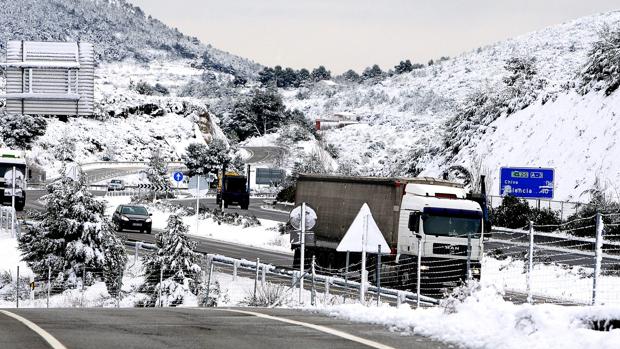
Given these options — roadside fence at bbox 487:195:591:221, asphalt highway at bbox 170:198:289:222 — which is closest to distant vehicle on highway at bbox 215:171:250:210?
asphalt highway at bbox 170:198:289:222

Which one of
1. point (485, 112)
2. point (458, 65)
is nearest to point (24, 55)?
point (485, 112)

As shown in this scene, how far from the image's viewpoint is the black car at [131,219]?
2044 inches

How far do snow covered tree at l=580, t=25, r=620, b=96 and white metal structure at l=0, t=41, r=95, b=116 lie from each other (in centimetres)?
3342

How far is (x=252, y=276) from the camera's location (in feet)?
109

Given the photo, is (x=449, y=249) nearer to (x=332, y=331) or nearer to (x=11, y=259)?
(x=332, y=331)

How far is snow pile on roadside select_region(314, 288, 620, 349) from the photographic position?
9.66m

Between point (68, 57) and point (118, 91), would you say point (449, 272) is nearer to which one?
point (68, 57)

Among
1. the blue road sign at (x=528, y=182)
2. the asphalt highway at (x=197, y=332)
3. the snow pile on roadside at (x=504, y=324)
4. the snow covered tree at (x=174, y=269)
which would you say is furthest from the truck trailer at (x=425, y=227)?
the blue road sign at (x=528, y=182)

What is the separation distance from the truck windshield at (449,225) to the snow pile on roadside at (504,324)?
15785 mm

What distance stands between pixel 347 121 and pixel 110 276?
142 metres

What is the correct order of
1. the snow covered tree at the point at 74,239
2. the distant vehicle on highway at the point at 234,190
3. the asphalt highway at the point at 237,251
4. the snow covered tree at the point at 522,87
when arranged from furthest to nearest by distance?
the distant vehicle on highway at the point at 234,190, the snow covered tree at the point at 522,87, the asphalt highway at the point at 237,251, the snow covered tree at the point at 74,239

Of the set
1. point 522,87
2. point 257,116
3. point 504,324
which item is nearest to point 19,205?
point 522,87

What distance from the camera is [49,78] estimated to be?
3809cm

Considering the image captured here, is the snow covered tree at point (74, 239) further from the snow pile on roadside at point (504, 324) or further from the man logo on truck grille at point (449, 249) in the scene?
the snow pile on roadside at point (504, 324)
